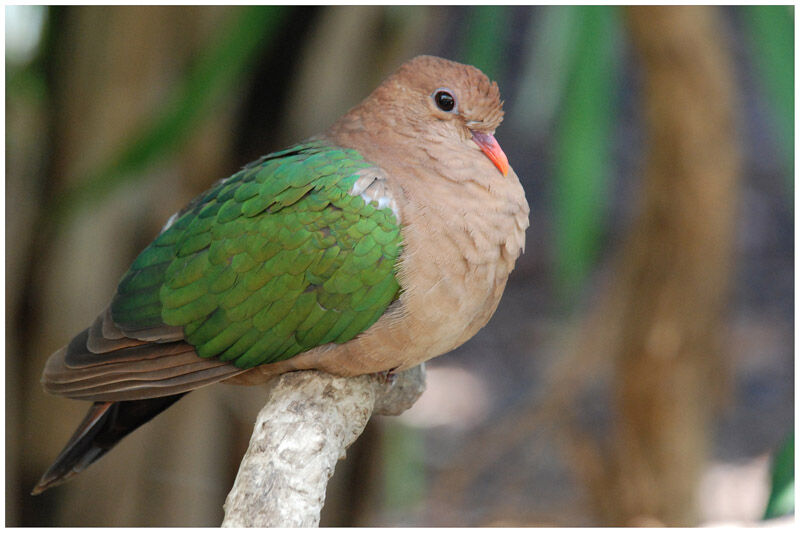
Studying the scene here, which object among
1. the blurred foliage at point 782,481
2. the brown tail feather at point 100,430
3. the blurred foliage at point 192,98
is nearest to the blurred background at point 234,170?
the blurred foliage at point 192,98

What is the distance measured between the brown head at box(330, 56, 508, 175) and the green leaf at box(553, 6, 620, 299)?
515 millimetres

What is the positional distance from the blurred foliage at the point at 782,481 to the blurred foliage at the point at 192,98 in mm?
1863

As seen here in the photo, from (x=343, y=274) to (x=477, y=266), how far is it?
0.29m

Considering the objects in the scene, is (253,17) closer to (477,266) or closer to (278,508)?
(477,266)

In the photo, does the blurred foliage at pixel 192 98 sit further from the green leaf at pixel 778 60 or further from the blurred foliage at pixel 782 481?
the blurred foliage at pixel 782 481

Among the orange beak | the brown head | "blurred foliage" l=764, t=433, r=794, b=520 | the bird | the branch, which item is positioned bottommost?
"blurred foliage" l=764, t=433, r=794, b=520

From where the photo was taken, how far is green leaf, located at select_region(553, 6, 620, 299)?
2.43 metres

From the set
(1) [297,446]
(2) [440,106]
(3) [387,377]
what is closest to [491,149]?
(2) [440,106]

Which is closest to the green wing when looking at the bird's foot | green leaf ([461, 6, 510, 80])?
the bird's foot

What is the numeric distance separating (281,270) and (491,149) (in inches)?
22.4

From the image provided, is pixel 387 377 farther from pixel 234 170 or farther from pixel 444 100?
pixel 234 170

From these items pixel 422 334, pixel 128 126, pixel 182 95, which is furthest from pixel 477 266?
pixel 128 126

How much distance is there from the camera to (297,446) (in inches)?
61.9

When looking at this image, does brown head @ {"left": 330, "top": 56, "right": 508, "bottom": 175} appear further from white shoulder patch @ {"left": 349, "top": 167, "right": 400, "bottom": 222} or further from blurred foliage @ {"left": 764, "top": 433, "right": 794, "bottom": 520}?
blurred foliage @ {"left": 764, "top": 433, "right": 794, "bottom": 520}
